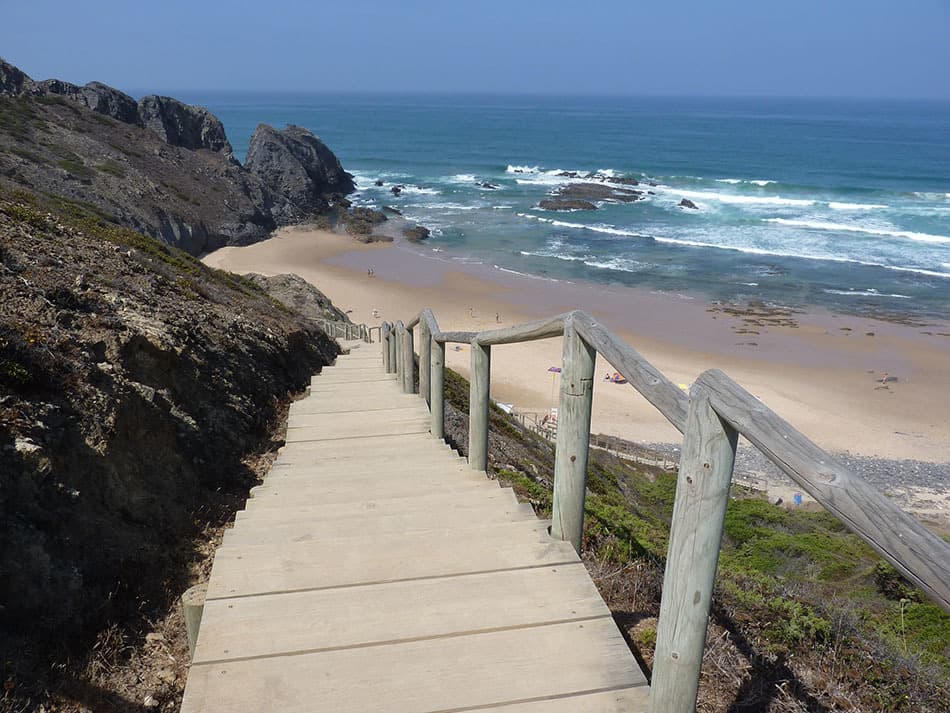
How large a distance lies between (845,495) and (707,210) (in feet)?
173

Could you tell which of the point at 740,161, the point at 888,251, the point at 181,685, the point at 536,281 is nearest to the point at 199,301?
the point at 181,685

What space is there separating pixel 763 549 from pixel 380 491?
→ 25.4ft

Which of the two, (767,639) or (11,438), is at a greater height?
(11,438)

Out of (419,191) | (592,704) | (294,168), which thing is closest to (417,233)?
(294,168)

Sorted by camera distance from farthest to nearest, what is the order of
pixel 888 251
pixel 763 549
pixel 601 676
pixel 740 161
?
pixel 740 161 → pixel 888 251 → pixel 763 549 → pixel 601 676

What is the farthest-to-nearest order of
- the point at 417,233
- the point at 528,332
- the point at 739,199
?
1. the point at 739,199
2. the point at 417,233
3. the point at 528,332

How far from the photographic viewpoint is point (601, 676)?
87.1 inches

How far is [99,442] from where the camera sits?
13.8 ft

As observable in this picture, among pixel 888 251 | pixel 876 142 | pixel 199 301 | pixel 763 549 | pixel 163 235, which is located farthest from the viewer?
pixel 876 142

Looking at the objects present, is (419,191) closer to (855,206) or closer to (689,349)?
(855,206)

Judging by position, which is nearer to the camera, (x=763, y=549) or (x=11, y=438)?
(x=11, y=438)

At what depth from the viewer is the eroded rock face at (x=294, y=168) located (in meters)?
50.7

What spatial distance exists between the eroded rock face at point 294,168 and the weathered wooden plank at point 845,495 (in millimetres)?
48431

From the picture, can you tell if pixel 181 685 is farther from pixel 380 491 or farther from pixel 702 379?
pixel 702 379
